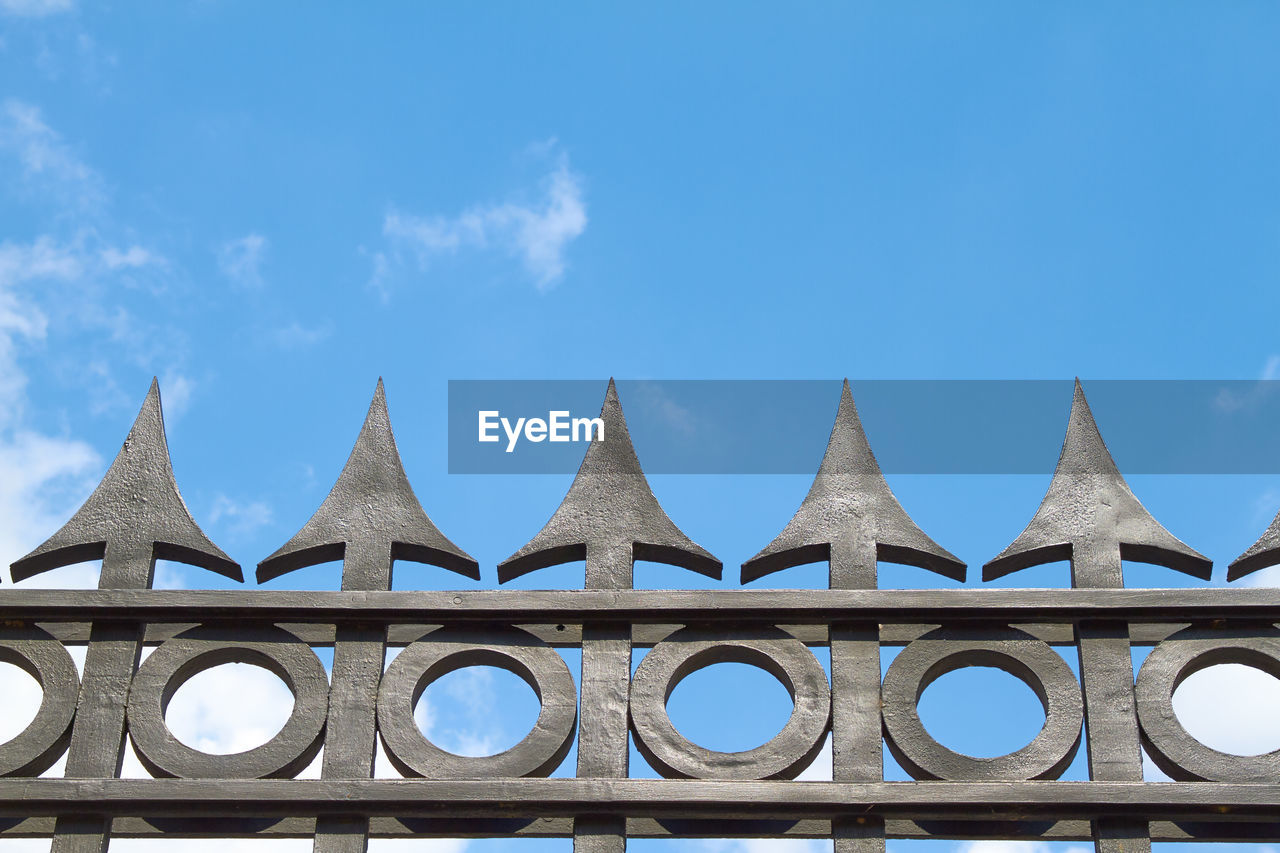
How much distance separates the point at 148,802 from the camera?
4.90m

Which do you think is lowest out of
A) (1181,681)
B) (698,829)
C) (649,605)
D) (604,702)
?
(698,829)

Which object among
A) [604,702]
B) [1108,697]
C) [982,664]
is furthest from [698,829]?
[1108,697]

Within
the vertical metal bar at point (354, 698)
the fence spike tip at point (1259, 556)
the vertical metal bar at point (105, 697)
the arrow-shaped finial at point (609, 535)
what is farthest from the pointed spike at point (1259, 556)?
the vertical metal bar at point (105, 697)

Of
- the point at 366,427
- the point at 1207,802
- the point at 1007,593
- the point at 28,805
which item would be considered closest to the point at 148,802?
the point at 28,805

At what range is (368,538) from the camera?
5426mm

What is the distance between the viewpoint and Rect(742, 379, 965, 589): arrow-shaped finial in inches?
209

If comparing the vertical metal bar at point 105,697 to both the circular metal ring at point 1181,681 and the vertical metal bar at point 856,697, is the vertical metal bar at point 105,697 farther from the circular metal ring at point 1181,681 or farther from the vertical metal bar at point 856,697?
the circular metal ring at point 1181,681

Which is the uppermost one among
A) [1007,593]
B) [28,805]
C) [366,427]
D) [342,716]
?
[366,427]

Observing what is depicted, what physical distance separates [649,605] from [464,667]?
2.16 feet

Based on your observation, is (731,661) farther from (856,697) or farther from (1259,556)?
(1259,556)

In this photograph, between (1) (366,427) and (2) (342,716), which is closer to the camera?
(2) (342,716)

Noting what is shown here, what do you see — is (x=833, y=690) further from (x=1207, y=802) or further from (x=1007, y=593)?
(x=1207, y=802)

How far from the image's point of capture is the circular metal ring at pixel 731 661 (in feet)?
16.3

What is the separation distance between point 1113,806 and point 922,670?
70 centimetres
